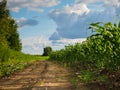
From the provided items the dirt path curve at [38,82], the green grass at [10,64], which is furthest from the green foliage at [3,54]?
the dirt path curve at [38,82]

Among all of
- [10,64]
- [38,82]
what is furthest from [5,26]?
[38,82]

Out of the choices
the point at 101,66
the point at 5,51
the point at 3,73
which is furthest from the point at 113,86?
the point at 5,51

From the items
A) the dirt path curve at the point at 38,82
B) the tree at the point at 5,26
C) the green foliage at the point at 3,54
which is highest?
the tree at the point at 5,26

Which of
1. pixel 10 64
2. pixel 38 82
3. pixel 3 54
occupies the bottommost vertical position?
pixel 38 82

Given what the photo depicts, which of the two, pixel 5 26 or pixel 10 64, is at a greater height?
pixel 5 26

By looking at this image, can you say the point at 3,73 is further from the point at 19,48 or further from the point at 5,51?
the point at 19,48

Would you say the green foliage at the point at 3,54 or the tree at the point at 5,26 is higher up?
the tree at the point at 5,26

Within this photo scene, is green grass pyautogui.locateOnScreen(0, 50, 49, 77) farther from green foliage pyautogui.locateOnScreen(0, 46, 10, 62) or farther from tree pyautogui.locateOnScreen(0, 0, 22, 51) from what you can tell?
tree pyautogui.locateOnScreen(0, 0, 22, 51)

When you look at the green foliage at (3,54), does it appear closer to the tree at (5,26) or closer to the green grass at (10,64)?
the green grass at (10,64)

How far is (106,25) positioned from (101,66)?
246 inches

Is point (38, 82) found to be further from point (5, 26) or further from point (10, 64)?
point (5, 26)

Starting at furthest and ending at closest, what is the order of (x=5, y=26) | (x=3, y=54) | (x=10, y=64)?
(x=5, y=26), (x=3, y=54), (x=10, y=64)

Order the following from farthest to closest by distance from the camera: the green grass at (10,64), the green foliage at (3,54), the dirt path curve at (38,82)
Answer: the green foliage at (3,54) → the green grass at (10,64) → the dirt path curve at (38,82)

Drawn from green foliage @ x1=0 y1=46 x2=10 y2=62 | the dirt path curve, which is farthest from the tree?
the dirt path curve
